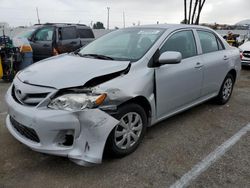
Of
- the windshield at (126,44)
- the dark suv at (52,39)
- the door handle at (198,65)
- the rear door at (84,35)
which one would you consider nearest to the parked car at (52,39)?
the dark suv at (52,39)

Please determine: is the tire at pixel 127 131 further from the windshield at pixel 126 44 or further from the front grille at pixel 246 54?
the front grille at pixel 246 54

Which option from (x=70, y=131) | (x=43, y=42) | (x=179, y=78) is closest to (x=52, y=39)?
(x=43, y=42)

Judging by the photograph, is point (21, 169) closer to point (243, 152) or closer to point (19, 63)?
point (243, 152)

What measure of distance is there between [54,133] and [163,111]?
1.62 meters

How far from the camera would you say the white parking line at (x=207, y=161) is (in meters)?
2.69

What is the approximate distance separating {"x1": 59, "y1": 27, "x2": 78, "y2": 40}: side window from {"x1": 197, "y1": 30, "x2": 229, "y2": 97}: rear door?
616 cm

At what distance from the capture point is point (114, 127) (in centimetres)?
280

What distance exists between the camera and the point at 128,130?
3.11 metres

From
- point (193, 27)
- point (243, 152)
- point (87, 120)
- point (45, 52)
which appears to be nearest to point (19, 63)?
point (45, 52)

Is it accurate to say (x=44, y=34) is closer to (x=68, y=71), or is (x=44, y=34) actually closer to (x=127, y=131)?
(x=68, y=71)

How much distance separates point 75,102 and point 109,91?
0.38 metres

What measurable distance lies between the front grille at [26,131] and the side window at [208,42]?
120 inches

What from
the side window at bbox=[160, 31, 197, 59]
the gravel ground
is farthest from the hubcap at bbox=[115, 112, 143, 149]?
the side window at bbox=[160, 31, 197, 59]

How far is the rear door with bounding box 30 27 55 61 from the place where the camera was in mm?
9251
